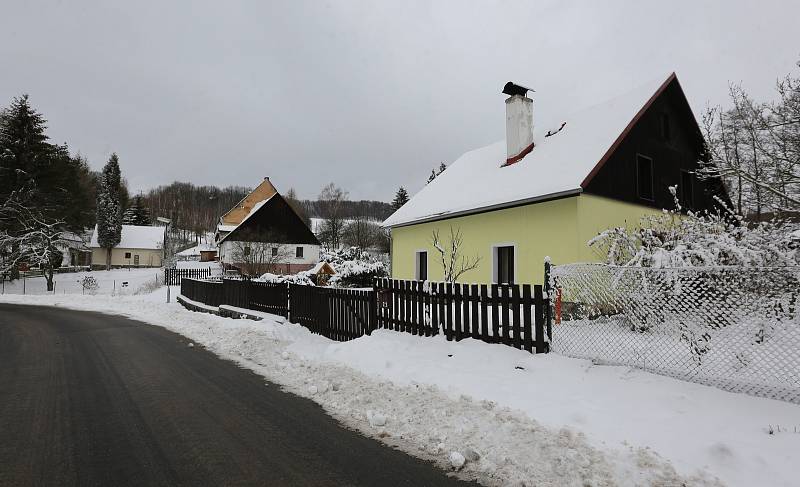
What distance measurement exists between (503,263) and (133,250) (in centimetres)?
5808

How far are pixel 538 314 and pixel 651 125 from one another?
1175cm

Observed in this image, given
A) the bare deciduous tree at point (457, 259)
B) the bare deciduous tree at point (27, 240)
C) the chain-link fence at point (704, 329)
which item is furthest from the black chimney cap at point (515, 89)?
the bare deciduous tree at point (27, 240)

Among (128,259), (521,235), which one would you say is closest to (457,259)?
(521,235)

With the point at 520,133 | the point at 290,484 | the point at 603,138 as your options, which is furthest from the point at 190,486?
the point at 520,133

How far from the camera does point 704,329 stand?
14.8 ft

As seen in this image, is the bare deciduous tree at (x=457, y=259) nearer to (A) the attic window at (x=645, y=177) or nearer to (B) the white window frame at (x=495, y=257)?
(B) the white window frame at (x=495, y=257)

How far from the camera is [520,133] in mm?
15781

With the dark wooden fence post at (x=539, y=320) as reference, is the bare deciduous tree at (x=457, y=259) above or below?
above

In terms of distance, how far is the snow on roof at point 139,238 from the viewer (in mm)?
Answer: 56219

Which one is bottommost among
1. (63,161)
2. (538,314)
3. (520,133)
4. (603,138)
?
(538,314)

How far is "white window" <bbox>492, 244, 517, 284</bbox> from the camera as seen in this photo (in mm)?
13484

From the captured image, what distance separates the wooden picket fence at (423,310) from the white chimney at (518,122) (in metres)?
8.99

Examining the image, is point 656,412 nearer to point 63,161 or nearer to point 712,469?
point 712,469

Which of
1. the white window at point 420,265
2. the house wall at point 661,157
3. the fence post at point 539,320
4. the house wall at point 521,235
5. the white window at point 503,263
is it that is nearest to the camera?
the fence post at point 539,320
